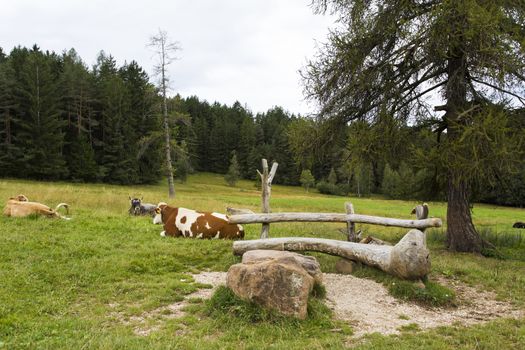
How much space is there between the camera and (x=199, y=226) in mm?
11508

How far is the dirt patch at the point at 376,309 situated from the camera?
602 centimetres

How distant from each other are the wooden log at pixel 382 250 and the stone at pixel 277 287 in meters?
2.67

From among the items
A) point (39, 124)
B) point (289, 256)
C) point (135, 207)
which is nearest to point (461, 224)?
point (289, 256)

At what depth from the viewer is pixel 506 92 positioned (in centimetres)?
1223

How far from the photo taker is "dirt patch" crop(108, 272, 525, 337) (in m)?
6.02

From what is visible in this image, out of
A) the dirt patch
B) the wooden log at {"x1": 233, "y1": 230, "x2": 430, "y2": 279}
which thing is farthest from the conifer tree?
the dirt patch

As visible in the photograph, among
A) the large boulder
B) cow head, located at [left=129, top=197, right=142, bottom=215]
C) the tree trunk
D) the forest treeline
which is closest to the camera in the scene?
the large boulder

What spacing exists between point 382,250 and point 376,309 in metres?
1.94

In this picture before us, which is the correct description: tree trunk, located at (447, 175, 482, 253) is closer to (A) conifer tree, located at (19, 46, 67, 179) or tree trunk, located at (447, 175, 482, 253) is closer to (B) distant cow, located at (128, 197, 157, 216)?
(B) distant cow, located at (128, 197, 157, 216)

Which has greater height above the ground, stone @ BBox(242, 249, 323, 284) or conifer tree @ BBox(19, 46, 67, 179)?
conifer tree @ BBox(19, 46, 67, 179)

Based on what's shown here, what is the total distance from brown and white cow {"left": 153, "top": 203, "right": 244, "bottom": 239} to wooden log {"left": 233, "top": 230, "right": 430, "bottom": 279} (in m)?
2.25

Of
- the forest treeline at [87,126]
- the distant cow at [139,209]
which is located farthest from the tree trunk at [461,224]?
the distant cow at [139,209]

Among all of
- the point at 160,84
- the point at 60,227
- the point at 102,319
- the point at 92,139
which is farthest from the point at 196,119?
the point at 102,319

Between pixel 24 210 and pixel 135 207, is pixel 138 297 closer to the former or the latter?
pixel 24 210
